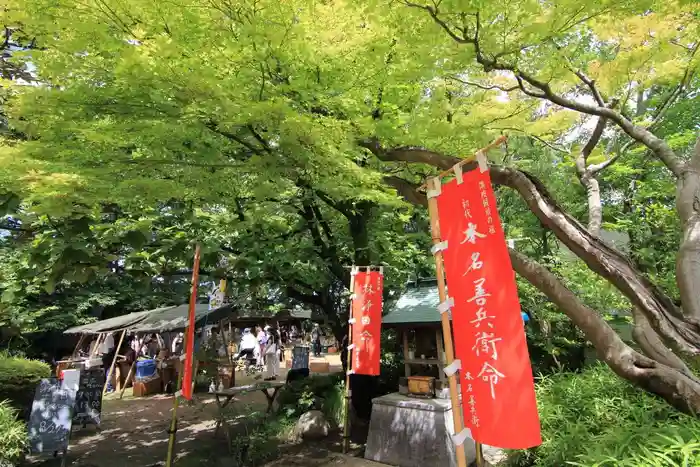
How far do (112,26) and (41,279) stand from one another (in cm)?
501

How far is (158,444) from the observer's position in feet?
30.3

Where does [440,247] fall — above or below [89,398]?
above

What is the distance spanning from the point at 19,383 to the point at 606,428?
35.1 feet

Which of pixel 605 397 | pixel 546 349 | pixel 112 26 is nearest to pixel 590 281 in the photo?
pixel 546 349

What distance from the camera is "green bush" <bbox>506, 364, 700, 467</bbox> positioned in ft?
11.8

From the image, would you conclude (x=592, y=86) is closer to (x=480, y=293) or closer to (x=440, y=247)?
(x=440, y=247)

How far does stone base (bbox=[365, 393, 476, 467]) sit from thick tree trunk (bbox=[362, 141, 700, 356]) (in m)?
4.25

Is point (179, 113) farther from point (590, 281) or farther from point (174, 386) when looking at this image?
point (174, 386)

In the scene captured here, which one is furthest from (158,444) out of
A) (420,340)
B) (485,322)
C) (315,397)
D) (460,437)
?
(485,322)

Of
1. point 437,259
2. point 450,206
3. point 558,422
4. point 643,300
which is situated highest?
point 450,206

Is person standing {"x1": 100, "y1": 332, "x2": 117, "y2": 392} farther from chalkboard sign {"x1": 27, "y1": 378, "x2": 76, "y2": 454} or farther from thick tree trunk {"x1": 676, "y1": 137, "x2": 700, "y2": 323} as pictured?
thick tree trunk {"x1": 676, "y1": 137, "x2": 700, "y2": 323}

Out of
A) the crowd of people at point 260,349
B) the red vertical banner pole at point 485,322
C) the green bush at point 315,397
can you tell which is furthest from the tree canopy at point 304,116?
the crowd of people at point 260,349

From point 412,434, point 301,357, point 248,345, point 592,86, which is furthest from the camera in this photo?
point 248,345

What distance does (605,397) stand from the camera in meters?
5.41
